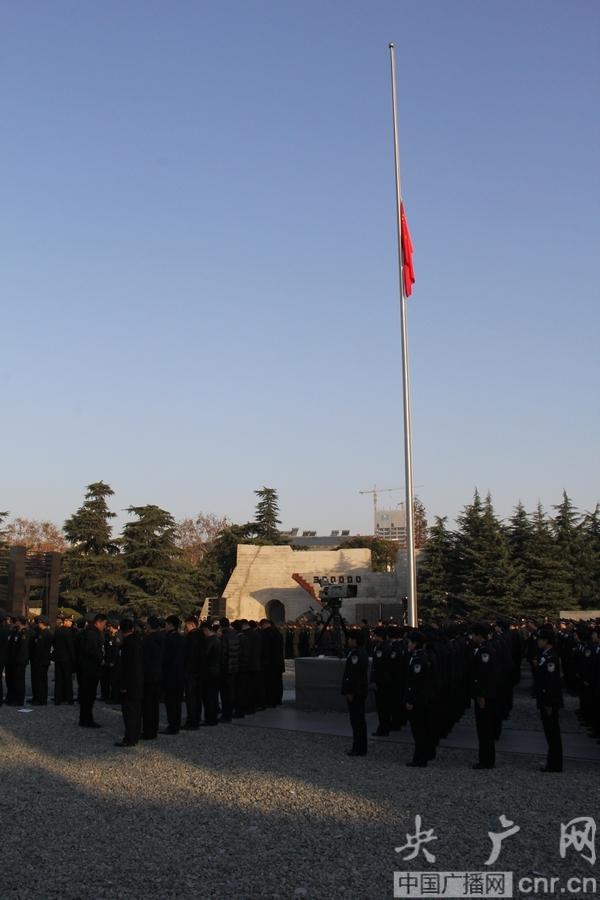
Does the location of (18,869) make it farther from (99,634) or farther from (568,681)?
(568,681)

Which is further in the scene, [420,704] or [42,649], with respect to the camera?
[42,649]

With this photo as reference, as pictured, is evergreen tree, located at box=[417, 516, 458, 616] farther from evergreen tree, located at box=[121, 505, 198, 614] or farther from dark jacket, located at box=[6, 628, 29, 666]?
dark jacket, located at box=[6, 628, 29, 666]

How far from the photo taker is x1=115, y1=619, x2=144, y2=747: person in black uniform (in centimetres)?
1177

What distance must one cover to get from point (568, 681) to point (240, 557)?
126 feet

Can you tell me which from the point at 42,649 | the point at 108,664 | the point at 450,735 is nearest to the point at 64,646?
the point at 42,649

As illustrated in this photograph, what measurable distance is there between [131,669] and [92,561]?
4300cm

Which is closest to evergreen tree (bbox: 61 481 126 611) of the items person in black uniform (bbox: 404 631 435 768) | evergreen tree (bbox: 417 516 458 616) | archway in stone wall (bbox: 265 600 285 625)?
archway in stone wall (bbox: 265 600 285 625)

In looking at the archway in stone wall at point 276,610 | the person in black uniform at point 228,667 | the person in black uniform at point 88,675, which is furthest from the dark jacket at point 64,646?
the archway in stone wall at point 276,610

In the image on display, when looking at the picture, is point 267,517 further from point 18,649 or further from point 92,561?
point 18,649

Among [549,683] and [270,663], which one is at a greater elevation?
[549,683]

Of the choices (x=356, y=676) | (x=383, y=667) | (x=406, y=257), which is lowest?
(x=383, y=667)

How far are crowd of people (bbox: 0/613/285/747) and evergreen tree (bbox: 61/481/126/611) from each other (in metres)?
35.3

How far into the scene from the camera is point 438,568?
49625 mm

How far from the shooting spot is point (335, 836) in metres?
6.80
